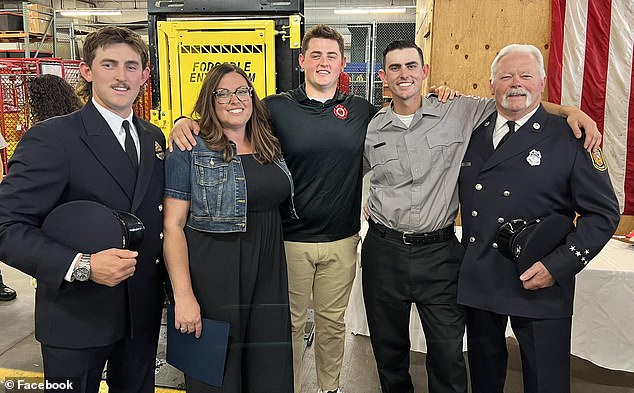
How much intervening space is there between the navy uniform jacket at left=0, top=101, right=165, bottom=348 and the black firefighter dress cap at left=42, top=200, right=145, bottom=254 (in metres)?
0.03

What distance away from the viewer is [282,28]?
3564 mm

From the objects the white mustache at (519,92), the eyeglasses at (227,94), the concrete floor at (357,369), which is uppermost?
the white mustache at (519,92)

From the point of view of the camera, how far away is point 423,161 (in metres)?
2.45

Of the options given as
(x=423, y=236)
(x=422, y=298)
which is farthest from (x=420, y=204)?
(x=422, y=298)

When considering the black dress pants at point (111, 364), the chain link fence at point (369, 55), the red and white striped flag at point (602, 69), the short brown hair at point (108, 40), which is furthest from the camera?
the chain link fence at point (369, 55)

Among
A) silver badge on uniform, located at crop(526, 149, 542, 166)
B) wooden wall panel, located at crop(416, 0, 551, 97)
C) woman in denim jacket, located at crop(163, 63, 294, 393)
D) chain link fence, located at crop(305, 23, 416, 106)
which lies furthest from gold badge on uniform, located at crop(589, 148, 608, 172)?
chain link fence, located at crop(305, 23, 416, 106)

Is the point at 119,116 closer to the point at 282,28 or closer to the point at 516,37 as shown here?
the point at 282,28

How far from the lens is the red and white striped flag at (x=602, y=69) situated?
3736 mm

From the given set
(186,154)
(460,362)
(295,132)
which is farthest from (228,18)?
(460,362)

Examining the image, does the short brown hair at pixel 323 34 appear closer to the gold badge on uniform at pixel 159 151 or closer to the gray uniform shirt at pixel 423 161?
the gray uniform shirt at pixel 423 161

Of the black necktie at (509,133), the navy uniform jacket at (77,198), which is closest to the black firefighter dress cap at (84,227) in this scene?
the navy uniform jacket at (77,198)

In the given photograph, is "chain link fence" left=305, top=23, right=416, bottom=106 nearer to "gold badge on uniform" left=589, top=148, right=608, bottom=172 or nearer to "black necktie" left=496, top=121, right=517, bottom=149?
"black necktie" left=496, top=121, right=517, bottom=149

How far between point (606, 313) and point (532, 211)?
1370 mm

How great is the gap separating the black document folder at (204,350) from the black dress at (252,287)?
0.05m
